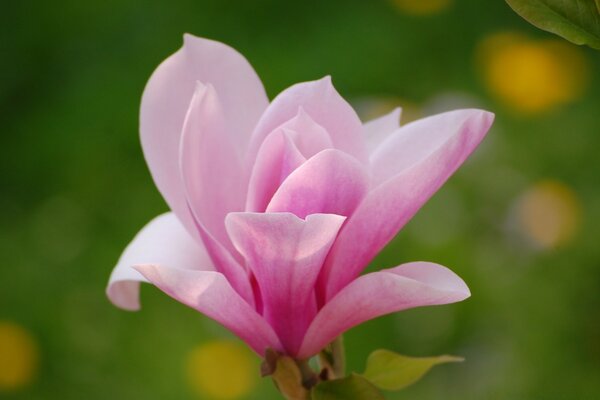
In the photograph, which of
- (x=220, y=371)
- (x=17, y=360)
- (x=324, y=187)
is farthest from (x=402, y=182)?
(x=17, y=360)

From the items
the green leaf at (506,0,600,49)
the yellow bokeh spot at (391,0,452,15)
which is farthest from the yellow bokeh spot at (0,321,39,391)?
the green leaf at (506,0,600,49)

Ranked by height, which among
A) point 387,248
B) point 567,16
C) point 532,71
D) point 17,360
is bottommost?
point 17,360

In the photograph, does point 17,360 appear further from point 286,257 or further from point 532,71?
point 286,257

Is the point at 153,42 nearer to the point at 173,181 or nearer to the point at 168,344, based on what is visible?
the point at 168,344

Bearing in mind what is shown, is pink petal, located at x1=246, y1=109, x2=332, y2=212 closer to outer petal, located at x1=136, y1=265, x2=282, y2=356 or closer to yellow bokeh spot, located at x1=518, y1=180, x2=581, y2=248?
outer petal, located at x1=136, y1=265, x2=282, y2=356

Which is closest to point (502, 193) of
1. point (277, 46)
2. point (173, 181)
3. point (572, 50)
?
point (572, 50)
